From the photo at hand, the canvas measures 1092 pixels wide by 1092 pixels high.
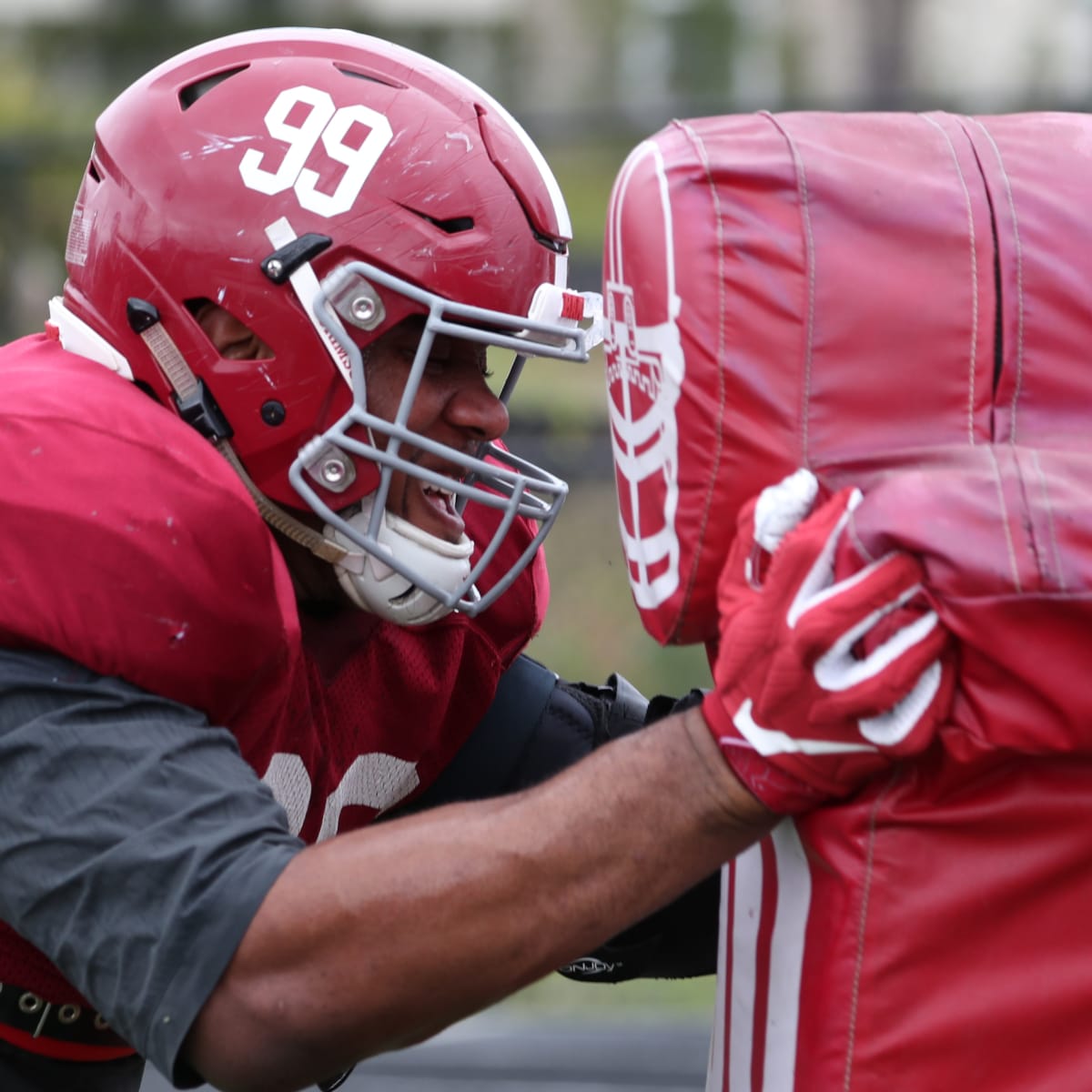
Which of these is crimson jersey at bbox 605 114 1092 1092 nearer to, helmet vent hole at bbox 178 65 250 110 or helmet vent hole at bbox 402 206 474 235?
helmet vent hole at bbox 402 206 474 235

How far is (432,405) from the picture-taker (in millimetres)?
2162

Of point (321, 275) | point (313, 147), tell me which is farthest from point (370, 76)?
point (321, 275)

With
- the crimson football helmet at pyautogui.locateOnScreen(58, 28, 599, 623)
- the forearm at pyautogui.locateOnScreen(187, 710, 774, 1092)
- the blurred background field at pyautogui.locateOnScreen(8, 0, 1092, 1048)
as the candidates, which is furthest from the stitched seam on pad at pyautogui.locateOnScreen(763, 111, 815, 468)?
the blurred background field at pyautogui.locateOnScreen(8, 0, 1092, 1048)

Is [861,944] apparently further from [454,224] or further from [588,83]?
[588,83]

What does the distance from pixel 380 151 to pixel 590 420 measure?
5.55 metres

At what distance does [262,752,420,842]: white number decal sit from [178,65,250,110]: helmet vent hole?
2.73ft

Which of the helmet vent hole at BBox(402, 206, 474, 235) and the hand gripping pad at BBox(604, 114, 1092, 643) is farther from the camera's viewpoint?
Result: the helmet vent hole at BBox(402, 206, 474, 235)

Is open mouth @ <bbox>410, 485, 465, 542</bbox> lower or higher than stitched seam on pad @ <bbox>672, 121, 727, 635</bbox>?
lower

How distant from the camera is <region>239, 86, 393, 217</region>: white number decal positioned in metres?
2.12

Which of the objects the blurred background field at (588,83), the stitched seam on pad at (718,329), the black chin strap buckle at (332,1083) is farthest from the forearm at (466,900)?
the blurred background field at (588,83)

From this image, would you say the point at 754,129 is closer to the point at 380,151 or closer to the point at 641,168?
the point at 641,168

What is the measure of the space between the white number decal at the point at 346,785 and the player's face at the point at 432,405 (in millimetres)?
350

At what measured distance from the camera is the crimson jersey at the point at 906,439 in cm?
151

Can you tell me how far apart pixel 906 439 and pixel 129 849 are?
0.81 metres
